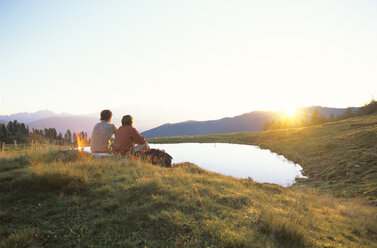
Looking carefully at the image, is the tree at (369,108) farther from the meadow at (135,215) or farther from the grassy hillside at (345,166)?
the meadow at (135,215)

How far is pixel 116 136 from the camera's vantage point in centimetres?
1045

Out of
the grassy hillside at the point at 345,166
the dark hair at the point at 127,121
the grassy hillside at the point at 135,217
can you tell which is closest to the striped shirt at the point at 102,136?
the dark hair at the point at 127,121

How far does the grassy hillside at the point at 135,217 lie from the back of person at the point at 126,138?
10.0 ft

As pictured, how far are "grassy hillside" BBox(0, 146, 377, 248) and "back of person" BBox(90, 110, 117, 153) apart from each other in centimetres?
283

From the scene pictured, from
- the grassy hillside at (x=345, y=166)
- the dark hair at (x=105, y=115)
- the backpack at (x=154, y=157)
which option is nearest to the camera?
the dark hair at (x=105, y=115)

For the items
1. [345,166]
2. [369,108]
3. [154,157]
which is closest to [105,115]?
[154,157]

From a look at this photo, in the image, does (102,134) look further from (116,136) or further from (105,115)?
(105,115)

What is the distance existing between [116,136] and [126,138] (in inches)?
23.4

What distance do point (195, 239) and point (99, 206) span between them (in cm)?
A: 269

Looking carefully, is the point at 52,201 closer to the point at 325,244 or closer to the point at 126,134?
the point at 126,134

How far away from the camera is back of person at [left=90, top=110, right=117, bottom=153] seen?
9836 mm

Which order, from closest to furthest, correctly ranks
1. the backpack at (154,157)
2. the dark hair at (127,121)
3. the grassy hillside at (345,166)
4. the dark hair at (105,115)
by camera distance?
1. the dark hair at (105,115)
2. the dark hair at (127,121)
3. the backpack at (154,157)
4. the grassy hillside at (345,166)

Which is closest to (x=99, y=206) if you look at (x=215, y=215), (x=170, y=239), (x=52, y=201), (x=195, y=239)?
(x=52, y=201)

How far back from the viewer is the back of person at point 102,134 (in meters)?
9.84
